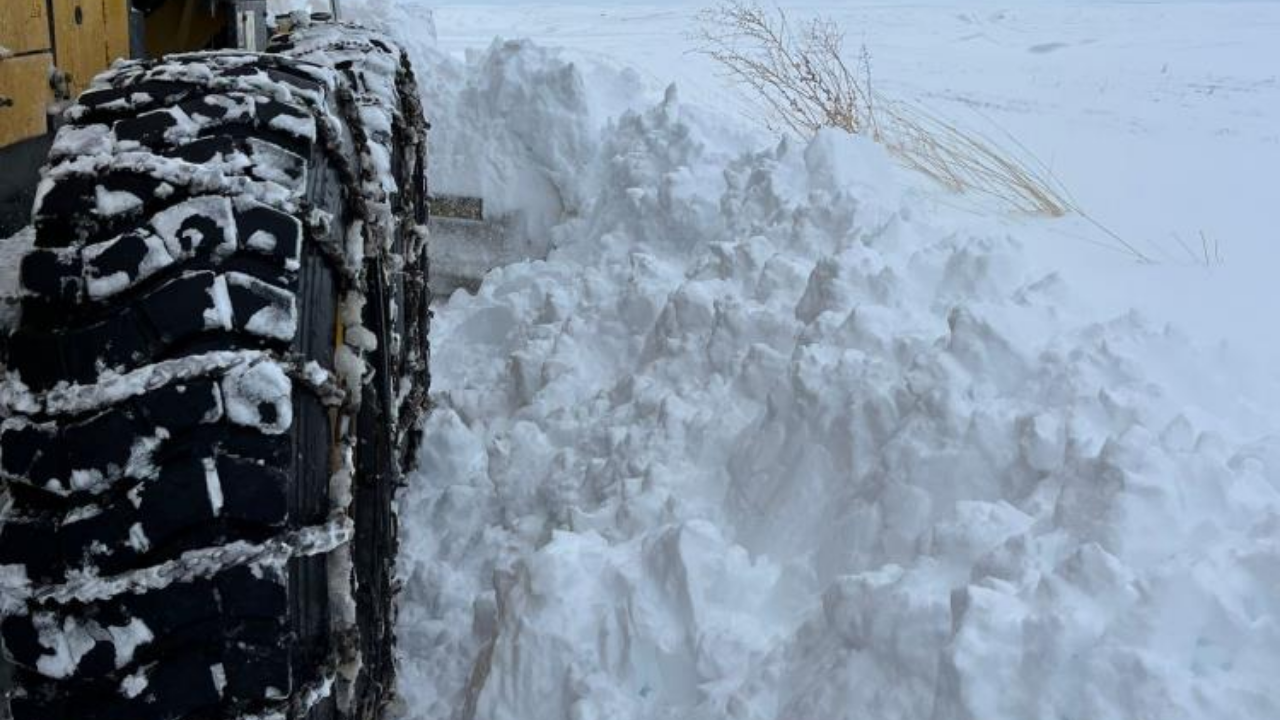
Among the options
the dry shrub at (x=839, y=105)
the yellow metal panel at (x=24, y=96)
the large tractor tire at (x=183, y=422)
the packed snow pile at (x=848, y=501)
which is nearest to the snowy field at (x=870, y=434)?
the packed snow pile at (x=848, y=501)

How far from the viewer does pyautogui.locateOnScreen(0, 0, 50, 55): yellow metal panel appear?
188cm

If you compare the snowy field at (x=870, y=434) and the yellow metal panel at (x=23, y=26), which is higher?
the yellow metal panel at (x=23, y=26)

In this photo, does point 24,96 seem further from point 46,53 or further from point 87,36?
point 87,36


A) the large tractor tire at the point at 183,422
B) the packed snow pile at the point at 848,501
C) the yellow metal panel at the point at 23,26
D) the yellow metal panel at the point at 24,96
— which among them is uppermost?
the yellow metal panel at the point at 23,26

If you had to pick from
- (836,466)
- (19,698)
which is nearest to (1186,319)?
(836,466)

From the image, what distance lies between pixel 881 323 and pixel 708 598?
79 cm

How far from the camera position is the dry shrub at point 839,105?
427cm

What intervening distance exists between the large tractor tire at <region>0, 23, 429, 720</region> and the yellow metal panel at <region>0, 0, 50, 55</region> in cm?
16

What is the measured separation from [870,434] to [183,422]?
1.36 meters

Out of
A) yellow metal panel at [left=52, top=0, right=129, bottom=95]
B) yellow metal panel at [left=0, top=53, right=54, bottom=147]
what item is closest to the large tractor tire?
yellow metal panel at [left=0, top=53, right=54, bottom=147]

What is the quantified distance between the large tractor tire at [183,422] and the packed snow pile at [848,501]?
656mm

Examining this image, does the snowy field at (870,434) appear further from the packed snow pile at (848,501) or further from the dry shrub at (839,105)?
the dry shrub at (839,105)

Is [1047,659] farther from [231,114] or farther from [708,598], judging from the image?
[231,114]

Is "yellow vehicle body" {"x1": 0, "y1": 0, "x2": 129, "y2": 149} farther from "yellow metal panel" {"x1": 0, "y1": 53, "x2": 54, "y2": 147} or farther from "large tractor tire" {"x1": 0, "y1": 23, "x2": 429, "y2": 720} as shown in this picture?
"large tractor tire" {"x1": 0, "y1": 23, "x2": 429, "y2": 720}
